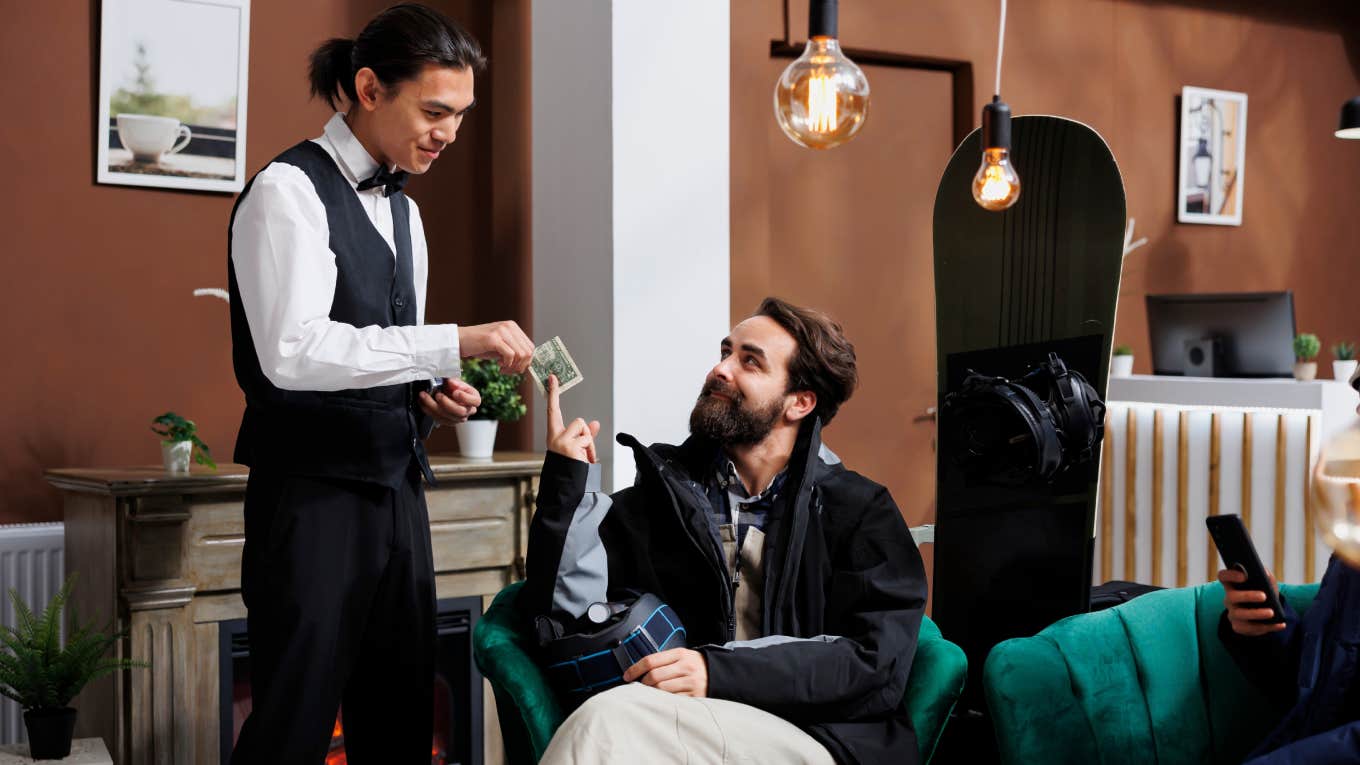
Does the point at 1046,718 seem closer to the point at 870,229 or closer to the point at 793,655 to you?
the point at 793,655

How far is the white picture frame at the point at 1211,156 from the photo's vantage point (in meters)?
5.61

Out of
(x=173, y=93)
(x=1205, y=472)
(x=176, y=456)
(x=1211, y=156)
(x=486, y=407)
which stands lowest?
(x=1205, y=472)

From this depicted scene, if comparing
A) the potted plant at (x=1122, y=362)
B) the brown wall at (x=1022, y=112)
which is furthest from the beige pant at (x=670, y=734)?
the potted plant at (x=1122, y=362)

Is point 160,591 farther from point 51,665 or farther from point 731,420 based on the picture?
point 731,420

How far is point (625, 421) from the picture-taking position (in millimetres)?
3527

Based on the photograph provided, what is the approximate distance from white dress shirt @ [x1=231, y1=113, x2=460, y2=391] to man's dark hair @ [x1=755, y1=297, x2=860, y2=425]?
0.76m

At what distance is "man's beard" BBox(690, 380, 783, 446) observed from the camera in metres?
2.42

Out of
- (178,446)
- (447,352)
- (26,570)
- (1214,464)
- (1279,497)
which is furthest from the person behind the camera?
(1214,464)

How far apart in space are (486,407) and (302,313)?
156 cm

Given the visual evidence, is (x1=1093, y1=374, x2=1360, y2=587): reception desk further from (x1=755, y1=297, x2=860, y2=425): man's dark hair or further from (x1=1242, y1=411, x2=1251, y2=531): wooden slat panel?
(x1=755, y1=297, x2=860, y2=425): man's dark hair

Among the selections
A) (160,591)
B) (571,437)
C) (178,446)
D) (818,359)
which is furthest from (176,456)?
(818,359)

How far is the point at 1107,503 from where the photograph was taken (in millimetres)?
4867

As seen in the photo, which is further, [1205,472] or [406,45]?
[1205,472]

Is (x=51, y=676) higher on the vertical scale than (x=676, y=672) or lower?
lower
